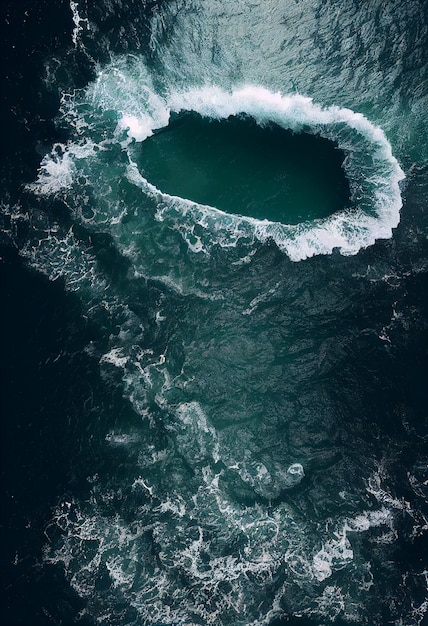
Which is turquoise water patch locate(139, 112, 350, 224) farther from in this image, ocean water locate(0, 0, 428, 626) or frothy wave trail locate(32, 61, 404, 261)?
frothy wave trail locate(32, 61, 404, 261)

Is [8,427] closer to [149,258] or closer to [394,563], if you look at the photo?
[149,258]

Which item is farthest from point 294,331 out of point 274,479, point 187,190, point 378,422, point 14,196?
point 14,196

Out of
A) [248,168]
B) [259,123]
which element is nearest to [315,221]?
[248,168]

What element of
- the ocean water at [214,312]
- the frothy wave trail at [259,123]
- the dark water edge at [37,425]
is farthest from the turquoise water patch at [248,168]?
the dark water edge at [37,425]

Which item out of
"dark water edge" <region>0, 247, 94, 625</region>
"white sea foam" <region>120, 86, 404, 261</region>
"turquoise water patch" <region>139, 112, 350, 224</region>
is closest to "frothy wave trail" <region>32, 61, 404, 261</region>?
"white sea foam" <region>120, 86, 404, 261</region>

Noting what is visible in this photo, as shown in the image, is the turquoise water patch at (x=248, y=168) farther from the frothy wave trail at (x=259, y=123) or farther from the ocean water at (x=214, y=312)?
the frothy wave trail at (x=259, y=123)

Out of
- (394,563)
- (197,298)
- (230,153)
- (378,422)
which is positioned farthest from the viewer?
(230,153)
